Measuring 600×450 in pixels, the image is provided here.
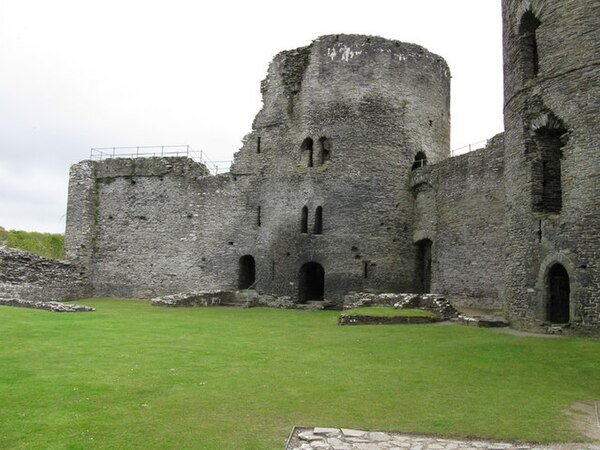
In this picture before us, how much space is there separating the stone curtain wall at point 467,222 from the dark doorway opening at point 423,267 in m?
0.92

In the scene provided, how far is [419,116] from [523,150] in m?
11.7

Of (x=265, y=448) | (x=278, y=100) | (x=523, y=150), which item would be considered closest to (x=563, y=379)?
(x=265, y=448)

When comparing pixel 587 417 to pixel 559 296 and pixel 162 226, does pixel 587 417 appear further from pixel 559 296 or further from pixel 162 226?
pixel 162 226

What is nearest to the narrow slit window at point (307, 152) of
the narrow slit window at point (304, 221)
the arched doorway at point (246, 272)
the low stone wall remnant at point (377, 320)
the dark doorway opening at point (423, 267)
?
the narrow slit window at point (304, 221)

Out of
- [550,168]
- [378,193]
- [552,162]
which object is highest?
[378,193]

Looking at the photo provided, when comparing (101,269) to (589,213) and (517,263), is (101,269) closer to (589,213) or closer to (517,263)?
(517,263)

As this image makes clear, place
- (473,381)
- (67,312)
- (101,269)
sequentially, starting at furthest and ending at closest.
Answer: (101,269) → (67,312) → (473,381)

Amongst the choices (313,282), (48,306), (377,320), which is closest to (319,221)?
(313,282)

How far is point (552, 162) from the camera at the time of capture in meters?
18.8

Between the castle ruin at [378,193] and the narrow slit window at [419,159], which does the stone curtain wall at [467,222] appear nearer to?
the castle ruin at [378,193]

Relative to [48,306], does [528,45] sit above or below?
above

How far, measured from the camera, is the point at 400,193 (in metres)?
29.3

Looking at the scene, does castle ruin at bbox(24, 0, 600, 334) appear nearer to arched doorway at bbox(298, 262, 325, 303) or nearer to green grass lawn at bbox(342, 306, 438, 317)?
arched doorway at bbox(298, 262, 325, 303)

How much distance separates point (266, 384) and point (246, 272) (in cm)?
2285
